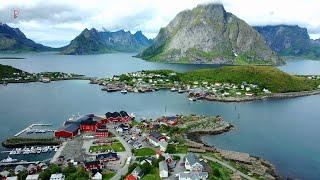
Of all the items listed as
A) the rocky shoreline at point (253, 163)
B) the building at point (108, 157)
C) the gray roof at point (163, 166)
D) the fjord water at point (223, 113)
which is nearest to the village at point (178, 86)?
the fjord water at point (223, 113)

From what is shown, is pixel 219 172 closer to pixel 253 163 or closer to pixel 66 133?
pixel 253 163

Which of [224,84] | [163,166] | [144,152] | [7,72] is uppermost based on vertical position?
[7,72]

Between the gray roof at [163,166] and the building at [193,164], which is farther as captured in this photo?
the building at [193,164]

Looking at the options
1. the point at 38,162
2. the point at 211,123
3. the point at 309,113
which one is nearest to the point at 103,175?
the point at 38,162

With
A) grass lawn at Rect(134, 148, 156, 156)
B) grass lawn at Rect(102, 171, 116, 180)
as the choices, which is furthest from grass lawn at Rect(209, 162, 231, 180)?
grass lawn at Rect(102, 171, 116, 180)

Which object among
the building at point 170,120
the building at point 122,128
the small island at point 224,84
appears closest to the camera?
the building at point 122,128

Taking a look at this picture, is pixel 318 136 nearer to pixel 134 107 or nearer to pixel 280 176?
pixel 280 176

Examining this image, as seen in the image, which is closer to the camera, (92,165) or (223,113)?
(92,165)

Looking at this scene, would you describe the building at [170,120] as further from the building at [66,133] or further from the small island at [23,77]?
the small island at [23,77]

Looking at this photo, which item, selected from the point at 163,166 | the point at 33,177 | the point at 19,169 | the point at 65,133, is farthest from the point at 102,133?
the point at 33,177
